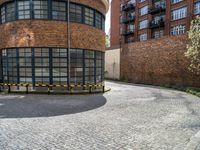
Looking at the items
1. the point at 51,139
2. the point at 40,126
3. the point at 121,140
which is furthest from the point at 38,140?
the point at 121,140

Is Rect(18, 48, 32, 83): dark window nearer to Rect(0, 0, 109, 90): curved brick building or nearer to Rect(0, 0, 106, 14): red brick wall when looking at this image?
Rect(0, 0, 109, 90): curved brick building

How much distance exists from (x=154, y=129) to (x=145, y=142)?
53.2 inches

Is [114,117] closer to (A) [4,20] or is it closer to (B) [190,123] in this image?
(B) [190,123]

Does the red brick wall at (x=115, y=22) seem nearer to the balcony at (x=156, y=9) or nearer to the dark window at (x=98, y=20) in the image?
the balcony at (x=156, y=9)

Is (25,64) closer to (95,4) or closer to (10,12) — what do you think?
(10,12)

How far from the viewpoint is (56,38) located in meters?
14.6

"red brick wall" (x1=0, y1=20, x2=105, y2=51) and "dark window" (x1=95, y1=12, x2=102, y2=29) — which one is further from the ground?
"dark window" (x1=95, y1=12, x2=102, y2=29)

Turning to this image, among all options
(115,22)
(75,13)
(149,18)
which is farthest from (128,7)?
(75,13)

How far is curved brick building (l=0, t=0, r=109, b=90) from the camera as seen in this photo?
14.3m

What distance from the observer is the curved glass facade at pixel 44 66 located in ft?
47.5

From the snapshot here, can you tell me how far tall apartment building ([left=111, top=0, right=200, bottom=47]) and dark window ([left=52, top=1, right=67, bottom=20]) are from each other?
21.8 meters

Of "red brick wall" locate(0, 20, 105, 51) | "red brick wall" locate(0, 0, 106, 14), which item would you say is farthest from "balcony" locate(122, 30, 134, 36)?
"red brick wall" locate(0, 20, 105, 51)

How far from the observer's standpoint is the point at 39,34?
1434 centimetres

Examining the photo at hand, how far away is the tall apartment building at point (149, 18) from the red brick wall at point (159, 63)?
926 centimetres
